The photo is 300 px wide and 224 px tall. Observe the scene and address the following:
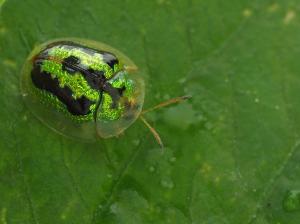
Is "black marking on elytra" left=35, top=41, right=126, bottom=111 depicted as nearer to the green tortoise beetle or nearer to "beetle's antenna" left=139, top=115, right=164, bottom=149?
the green tortoise beetle

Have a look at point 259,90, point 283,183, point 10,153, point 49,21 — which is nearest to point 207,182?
point 283,183

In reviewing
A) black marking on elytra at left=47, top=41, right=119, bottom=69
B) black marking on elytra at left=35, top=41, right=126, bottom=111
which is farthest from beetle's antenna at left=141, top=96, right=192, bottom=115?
black marking on elytra at left=47, top=41, right=119, bottom=69

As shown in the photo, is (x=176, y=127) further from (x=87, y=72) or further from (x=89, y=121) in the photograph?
(x=87, y=72)

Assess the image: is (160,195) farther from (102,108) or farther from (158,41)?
(158,41)

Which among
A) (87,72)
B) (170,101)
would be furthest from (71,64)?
(170,101)

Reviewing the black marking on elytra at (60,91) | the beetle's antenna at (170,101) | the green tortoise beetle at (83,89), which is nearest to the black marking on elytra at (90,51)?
the green tortoise beetle at (83,89)

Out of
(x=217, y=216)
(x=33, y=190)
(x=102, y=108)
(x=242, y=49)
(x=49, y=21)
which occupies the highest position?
(x=242, y=49)
